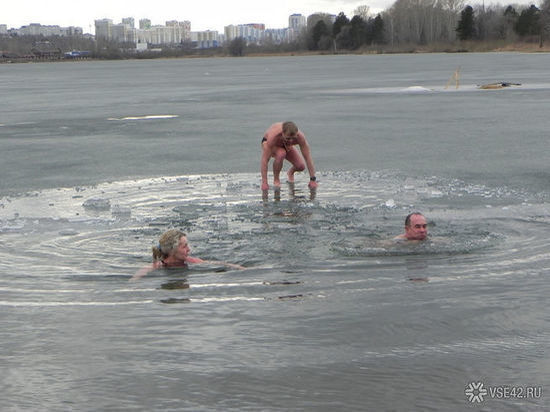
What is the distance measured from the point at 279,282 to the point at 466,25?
462ft

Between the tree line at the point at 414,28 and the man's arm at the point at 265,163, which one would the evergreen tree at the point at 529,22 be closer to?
the tree line at the point at 414,28

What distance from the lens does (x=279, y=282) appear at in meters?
8.20

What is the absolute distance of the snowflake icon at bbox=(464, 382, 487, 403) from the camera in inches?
203

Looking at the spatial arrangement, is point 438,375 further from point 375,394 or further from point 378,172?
point 378,172

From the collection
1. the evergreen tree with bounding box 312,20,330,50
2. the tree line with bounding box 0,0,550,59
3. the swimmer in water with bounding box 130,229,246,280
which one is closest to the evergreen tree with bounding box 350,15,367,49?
the tree line with bounding box 0,0,550,59

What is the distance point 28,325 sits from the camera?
274 inches

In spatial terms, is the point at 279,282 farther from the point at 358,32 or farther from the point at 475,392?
the point at 358,32

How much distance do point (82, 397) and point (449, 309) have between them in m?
3.17

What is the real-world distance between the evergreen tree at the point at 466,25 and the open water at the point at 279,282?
127 m

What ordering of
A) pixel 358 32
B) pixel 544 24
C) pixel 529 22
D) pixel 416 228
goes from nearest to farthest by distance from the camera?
pixel 416 228, pixel 544 24, pixel 529 22, pixel 358 32

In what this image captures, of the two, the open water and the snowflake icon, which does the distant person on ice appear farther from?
the snowflake icon

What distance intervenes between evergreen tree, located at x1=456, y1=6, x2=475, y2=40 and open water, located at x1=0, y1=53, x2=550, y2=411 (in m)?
127

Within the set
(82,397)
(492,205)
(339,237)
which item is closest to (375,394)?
(82,397)

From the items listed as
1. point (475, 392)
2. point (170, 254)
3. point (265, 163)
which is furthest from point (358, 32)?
point (475, 392)
